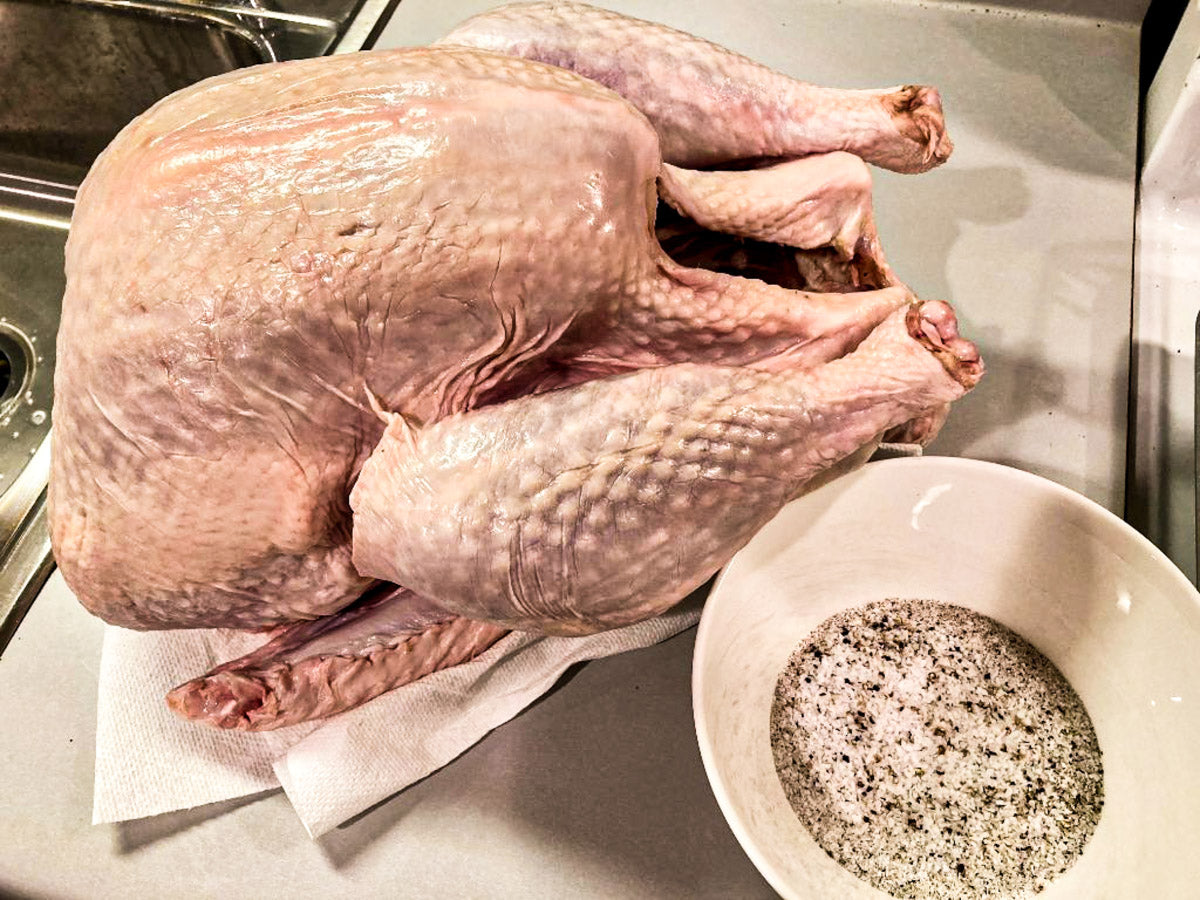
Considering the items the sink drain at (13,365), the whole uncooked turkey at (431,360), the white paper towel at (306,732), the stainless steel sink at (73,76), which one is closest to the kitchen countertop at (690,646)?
the white paper towel at (306,732)

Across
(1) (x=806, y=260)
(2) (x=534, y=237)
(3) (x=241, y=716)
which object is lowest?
(3) (x=241, y=716)

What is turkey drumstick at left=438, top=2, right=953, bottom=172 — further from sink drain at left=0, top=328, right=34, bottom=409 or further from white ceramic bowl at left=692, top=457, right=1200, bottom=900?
sink drain at left=0, top=328, right=34, bottom=409

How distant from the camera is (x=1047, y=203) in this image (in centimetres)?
113

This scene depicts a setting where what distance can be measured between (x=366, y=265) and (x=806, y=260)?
0.42 metres

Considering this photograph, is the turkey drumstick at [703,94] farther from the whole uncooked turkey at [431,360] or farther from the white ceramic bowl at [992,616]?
the white ceramic bowl at [992,616]

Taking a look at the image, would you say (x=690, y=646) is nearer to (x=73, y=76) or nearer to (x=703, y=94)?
(x=703, y=94)

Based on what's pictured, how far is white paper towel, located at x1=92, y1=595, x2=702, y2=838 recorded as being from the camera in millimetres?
855

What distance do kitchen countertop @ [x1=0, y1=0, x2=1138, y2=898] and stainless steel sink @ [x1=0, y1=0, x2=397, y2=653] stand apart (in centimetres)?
53

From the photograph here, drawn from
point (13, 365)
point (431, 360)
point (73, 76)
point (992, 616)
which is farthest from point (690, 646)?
point (73, 76)

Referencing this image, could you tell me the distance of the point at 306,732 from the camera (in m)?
0.88

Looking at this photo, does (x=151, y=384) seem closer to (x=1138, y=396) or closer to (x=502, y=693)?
(x=502, y=693)

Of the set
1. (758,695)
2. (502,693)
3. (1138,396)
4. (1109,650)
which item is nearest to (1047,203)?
(1138,396)

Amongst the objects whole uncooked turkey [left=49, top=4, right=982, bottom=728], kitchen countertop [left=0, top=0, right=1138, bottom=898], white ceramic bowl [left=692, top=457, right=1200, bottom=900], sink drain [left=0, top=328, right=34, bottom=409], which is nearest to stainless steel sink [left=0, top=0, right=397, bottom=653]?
sink drain [left=0, top=328, right=34, bottom=409]

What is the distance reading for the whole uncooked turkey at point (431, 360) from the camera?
0.62 meters
